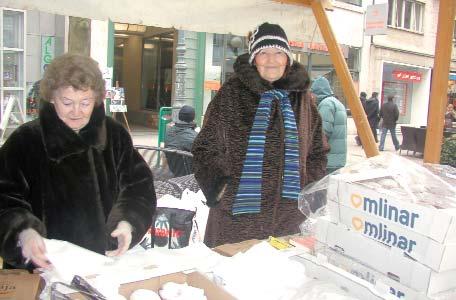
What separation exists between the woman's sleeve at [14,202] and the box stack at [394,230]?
108cm

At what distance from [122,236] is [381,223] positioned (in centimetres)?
95

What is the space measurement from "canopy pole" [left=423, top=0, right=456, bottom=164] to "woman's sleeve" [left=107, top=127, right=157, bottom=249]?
1.90 meters

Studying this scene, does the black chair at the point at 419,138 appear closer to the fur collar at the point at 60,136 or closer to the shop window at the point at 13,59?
the shop window at the point at 13,59

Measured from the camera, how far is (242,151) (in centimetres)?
252

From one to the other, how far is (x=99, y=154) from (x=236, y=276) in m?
0.86

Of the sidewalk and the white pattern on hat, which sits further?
the sidewalk

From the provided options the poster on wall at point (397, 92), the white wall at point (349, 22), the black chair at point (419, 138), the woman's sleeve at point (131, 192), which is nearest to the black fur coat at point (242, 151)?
the woman's sleeve at point (131, 192)

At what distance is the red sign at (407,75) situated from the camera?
2031cm

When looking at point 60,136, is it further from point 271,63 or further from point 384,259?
point 384,259

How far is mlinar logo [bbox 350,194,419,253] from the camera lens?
61.8 inches

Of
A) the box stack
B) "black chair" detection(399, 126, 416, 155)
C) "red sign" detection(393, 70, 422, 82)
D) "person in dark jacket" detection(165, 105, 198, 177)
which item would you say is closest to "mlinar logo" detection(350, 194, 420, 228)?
the box stack

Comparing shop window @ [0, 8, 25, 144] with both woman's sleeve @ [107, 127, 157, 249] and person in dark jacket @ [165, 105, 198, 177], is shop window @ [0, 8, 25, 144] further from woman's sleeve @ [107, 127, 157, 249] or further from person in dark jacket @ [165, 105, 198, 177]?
woman's sleeve @ [107, 127, 157, 249]

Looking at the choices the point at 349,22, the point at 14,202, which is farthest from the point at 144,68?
the point at 14,202

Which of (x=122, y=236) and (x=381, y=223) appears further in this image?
(x=122, y=236)
